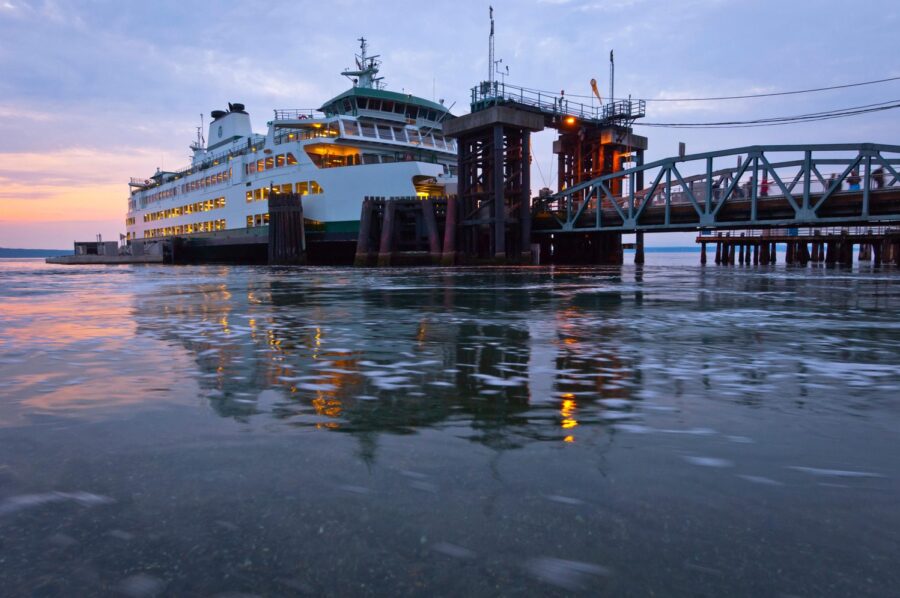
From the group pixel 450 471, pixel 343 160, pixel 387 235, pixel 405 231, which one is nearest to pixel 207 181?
pixel 343 160

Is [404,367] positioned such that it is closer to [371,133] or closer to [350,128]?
[350,128]

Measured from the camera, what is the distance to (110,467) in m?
3.50

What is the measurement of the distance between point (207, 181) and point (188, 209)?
22.1 feet

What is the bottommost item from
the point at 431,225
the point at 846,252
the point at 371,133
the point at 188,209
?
the point at 846,252

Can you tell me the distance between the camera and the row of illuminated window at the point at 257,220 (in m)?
52.2

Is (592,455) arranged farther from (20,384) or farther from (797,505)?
(20,384)

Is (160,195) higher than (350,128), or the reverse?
(350,128)

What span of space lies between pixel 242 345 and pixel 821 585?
7.57 meters

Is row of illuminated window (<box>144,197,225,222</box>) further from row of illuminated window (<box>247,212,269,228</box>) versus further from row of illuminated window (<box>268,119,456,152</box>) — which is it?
row of illuminated window (<box>268,119,456,152</box>)

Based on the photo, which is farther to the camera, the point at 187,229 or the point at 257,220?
the point at 187,229

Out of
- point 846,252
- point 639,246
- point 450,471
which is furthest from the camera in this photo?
point 846,252

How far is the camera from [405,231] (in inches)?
1852

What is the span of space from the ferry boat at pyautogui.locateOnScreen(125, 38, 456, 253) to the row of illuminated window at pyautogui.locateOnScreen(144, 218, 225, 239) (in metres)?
0.41

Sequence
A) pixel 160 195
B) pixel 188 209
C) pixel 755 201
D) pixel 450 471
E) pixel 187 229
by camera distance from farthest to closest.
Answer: pixel 160 195
pixel 187 229
pixel 188 209
pixel 755 201
pixel 450 471
